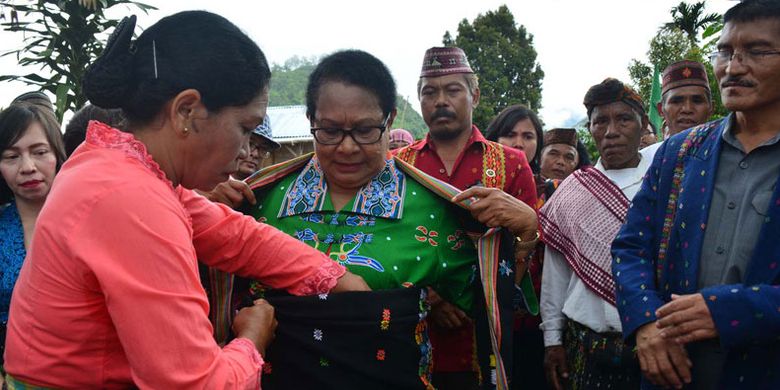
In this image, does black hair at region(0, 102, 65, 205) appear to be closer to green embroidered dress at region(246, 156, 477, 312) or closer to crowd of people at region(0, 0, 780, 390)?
crowd of people at region(0, 0, 780, 390)

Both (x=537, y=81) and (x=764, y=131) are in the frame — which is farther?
(x=537, y=81)

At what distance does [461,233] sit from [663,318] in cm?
79

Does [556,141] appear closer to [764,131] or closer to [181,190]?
[764,131]

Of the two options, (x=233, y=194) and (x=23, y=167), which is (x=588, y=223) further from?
(x=23, y=167)

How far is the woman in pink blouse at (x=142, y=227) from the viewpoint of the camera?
1366 mm

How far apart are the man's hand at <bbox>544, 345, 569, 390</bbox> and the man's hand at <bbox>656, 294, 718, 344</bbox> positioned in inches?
48.2

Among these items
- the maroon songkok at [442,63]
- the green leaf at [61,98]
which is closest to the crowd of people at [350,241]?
the maroon songkok at [442,63]

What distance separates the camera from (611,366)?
114 inches

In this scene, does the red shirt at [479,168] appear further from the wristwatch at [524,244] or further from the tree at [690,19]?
the tree at [690,19]

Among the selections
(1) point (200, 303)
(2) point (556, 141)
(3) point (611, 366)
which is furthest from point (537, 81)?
(1) point (200, 303)

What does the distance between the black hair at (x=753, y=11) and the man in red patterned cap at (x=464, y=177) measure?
1030 millimetres

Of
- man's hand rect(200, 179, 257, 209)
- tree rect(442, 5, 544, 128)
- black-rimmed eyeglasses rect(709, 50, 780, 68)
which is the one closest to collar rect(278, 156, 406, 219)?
man's hand rect(200, 179, 257, 209)

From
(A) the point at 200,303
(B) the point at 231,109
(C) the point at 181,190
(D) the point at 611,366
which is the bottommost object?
(D) the point at 611,366

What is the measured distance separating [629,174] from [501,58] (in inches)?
942
